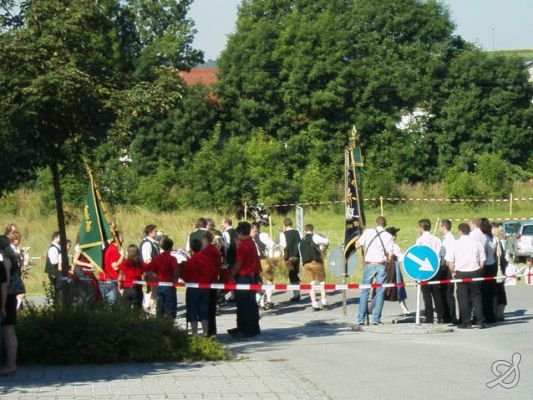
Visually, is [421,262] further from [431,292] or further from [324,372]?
[324,372]

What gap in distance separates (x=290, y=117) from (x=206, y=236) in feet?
146

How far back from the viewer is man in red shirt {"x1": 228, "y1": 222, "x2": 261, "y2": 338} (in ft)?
55.5

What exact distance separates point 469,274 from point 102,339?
7.00m

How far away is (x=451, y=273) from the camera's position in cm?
1852

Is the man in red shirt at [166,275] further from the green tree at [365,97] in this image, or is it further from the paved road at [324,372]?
the green tree at [365,97]

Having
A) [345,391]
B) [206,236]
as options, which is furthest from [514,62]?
[345,391]

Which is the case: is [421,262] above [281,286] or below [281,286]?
above

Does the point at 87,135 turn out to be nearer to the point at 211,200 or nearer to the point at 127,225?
the point at 127,225

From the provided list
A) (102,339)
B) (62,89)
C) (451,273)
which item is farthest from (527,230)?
(102,339)

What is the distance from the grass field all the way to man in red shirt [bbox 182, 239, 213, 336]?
49.6ft

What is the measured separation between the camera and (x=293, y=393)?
35.9ft

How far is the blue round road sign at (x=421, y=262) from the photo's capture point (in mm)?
17562

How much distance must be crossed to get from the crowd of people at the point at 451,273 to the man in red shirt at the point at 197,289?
3.05 m

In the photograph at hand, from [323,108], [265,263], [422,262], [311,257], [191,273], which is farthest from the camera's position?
[323,108]
